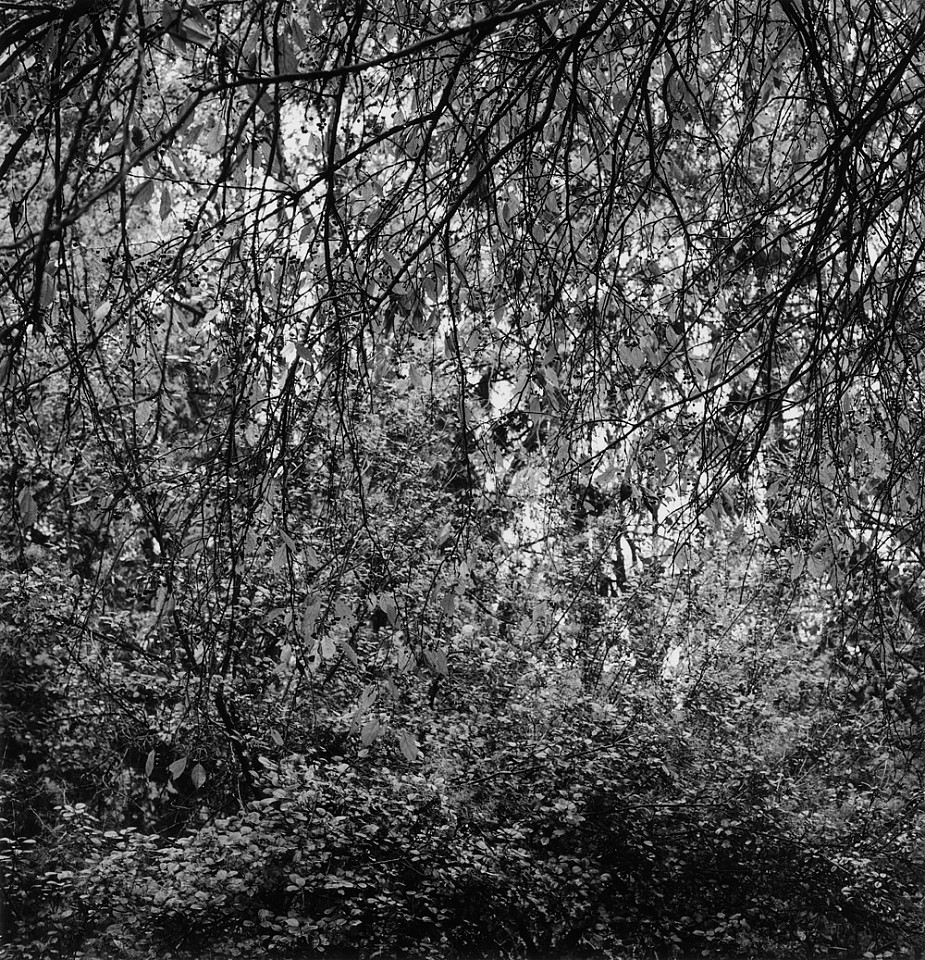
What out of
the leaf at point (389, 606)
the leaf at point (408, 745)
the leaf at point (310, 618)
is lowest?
the leaf at point (408, 745)

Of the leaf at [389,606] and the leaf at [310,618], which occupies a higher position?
the leaf at [389,606]

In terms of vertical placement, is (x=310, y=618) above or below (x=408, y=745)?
above

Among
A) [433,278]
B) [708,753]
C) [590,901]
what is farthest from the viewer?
[708,753]

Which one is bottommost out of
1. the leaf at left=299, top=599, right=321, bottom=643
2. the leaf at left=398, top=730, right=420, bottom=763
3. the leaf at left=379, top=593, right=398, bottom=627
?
the leaf at left=398, top=730, right=420, bottom=763

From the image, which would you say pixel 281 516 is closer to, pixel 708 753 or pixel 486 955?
pixel 486 955

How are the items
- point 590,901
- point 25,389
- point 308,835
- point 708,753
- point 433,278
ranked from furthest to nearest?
point 708,753 < point 590,901 < point 308,835 < point 433,278 < point 25,389

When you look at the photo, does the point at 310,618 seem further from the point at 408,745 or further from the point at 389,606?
the point at 408,745

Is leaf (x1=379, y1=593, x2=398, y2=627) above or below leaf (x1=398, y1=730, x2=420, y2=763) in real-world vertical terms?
above

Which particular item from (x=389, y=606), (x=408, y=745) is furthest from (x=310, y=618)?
(x=408, y=745)

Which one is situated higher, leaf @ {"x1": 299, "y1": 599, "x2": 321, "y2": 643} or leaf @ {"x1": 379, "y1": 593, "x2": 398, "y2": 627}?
leaf @ {"x1": 379, "y1": 593, "x2": 398, "y2": 627}

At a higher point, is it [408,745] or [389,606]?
[389,606]

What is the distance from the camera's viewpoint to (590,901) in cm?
372

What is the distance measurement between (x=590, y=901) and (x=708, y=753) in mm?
792

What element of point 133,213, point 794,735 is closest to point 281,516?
point 794,735
